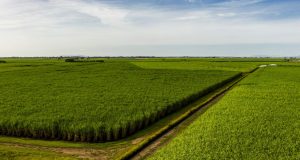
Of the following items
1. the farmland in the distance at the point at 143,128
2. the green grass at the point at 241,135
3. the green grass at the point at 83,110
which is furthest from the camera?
the green grass at the point at 83,110

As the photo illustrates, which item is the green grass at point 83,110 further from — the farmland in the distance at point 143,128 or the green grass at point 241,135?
the green grass at point 241,135

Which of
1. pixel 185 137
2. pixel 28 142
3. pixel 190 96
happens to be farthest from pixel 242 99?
pixel 28 142

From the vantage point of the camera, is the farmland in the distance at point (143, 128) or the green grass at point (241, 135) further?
the farmland in the distance at point (143, 128)

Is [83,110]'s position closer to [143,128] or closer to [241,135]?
[143,128]

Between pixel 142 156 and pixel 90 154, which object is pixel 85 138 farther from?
pixel 142 156

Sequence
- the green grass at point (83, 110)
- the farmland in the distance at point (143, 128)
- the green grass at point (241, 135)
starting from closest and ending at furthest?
the green grass at point (241, 135) < the farmland in the distance at point (143, 128) < the green grass at point (83, 110)

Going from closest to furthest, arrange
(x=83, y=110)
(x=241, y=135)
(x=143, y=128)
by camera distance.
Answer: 1. (x=241, y=135)
2. (x=143, y=128)
3. (x=83, y=110)

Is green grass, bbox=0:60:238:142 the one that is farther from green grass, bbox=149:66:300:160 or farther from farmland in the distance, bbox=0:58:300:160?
green grass, bbox=149:66:300:160

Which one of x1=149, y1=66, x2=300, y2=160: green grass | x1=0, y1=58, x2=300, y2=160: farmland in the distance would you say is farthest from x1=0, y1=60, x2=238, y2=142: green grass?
x1=149, y1=66, x2=300, y2=160: green grass

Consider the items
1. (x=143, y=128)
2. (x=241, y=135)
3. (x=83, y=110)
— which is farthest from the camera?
(x=83, y=110)

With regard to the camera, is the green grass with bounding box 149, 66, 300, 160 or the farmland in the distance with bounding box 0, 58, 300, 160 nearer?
the green grass with bounding box 149, 66, 300, 160

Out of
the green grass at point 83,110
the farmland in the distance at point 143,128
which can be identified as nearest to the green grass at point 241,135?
the farmland in the distance at point 143,128

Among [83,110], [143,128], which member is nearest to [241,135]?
[143,128]
